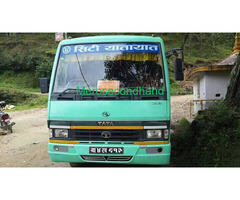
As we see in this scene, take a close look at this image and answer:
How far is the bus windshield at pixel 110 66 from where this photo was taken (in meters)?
4.02

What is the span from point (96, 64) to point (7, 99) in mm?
19065

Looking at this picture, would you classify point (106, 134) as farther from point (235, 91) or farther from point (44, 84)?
point (235, 91)

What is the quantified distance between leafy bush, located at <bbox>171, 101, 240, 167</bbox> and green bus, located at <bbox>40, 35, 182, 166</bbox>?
5.49ft

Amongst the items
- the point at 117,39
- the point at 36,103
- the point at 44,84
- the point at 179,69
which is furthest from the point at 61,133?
the point at 36,103

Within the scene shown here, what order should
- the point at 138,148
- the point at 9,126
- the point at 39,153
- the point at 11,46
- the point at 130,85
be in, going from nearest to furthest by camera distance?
the point at 138,148 < the point at 130,85 < the point at 39,153 < the point at 9,126 < the point at 11,46

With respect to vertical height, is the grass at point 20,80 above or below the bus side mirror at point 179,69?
above

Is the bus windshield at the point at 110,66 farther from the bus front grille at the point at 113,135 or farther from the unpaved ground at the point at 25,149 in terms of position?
the unpaved ground at the point at 25,149

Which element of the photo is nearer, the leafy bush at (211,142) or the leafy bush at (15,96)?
the leafy bush at (211,142)

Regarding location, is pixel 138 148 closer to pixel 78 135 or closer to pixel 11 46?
pixel 78 135

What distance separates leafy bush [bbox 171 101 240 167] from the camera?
193 inches

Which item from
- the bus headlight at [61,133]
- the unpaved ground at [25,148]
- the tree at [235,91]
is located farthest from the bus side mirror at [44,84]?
the tree at [235,91]

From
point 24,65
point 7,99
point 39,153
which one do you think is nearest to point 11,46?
point 24,65

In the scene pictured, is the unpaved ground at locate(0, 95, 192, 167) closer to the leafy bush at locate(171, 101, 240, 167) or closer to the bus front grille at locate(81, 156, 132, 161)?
the bus front grille at locate(81, 156, 132, 161)

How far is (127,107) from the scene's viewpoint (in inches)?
148
